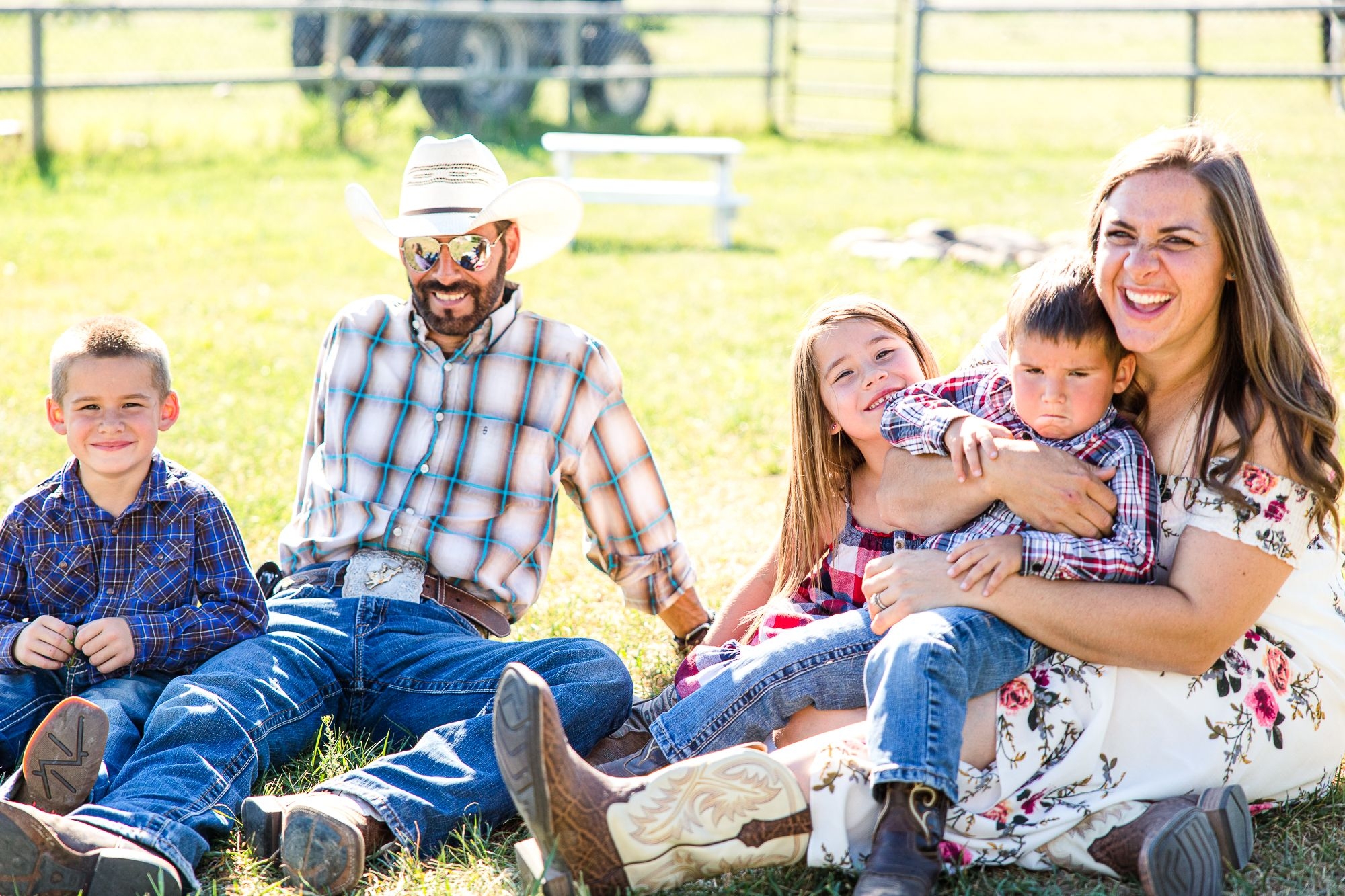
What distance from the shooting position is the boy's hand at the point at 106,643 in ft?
10.1

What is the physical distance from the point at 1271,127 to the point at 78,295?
1369cm

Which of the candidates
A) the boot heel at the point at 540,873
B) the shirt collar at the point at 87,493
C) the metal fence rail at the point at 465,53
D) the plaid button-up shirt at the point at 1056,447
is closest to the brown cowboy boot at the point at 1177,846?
the plaid button-up shirt at the point at 1056,447

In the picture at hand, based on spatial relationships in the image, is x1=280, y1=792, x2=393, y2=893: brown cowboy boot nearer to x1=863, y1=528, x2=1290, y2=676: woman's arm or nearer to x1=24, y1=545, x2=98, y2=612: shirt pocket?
x1=24, y1=545, x2=98, y2=612: shirt pocket

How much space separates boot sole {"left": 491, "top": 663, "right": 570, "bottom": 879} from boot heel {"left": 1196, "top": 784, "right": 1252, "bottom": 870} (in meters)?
1.22

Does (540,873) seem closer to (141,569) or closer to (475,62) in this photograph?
(141,569)

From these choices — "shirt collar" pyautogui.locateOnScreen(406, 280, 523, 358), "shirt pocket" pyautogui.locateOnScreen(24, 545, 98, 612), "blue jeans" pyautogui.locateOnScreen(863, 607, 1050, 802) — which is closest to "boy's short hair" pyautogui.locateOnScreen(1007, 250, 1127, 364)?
"blue jeans" pyautogui.locateOnScreen(863, 607, 1050, 802)

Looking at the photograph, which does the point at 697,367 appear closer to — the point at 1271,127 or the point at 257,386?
A: the point at 257,386

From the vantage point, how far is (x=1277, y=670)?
110 inches

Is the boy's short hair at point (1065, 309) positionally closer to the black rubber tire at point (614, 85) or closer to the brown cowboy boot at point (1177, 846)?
the brown cowboy boot at point (1177, 846)

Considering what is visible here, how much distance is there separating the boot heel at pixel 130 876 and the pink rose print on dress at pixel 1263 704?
2.13 metres

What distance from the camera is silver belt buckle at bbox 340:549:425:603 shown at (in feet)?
11.4

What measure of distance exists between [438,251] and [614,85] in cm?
1449

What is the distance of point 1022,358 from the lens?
287 cm

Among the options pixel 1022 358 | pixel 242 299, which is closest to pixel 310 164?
pixel 242 299
